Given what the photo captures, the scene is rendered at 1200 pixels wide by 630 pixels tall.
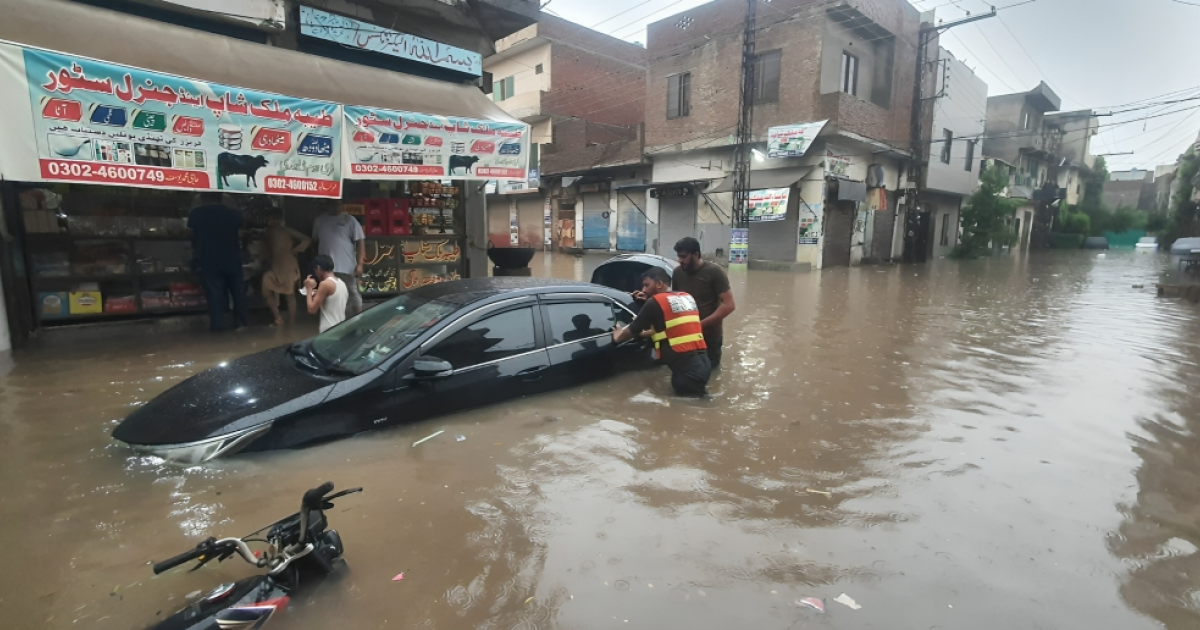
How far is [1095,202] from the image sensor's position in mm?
49219

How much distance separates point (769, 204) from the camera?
814 inches

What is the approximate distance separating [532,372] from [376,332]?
129 cm

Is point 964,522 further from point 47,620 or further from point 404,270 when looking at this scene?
point 404,270

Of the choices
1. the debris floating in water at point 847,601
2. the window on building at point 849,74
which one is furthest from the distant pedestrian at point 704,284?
the window on building at point 849,74

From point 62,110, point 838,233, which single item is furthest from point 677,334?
point 838,233

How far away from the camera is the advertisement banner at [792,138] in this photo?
19094 mm

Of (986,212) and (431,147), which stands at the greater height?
(431,147)

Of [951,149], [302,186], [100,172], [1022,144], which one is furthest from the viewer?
[1022,144]

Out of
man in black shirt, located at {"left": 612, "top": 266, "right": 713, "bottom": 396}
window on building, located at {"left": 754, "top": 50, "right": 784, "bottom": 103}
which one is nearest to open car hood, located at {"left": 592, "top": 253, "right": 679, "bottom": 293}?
man in black shirt, located at {"left": 612, "top": 266, "right": 713, "bottom": 396}

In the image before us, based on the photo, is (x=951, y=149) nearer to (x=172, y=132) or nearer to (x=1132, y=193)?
(x=172, y=132)

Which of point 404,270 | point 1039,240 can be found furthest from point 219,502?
point 1039,240

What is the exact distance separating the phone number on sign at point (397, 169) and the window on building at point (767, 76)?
55.5 feet

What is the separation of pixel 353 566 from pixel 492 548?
656mm

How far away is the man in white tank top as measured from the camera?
5277mm
